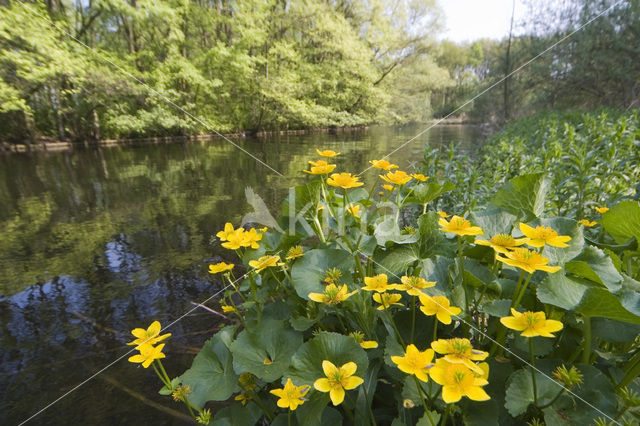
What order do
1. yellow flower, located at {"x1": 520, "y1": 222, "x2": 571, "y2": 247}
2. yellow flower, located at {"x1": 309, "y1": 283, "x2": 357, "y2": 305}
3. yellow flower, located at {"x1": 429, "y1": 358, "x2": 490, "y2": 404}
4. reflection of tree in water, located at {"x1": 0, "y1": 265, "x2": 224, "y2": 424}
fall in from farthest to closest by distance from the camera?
reflection of tree in water, located at {"x1": 0, "y1": 265, "x2": 224, "y2": 424}, yellow flower, located at {"x1": 309, "y1": 283, "x2": 357, "y2": 305}, yellow flower, located at {"x1": 520, "y1": 222, "x2": 571, "y2": 247}, yellow flower, located at {"x1": 429, "y1": 358, "x2": 490, "y2": 404}

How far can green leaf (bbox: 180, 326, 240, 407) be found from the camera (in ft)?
2.59

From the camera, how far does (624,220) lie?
2.30 feet

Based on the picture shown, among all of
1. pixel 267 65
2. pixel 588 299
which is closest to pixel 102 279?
pixel 588 299

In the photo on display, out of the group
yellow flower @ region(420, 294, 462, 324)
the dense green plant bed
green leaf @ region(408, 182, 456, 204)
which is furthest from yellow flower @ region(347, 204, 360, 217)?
yellow flower @ region(420, 294, 462, 324)

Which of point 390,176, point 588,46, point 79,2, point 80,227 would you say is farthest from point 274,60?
point 390,176

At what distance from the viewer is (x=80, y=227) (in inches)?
167

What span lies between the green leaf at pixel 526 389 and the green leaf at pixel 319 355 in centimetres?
27

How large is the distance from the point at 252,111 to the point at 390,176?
17247mm

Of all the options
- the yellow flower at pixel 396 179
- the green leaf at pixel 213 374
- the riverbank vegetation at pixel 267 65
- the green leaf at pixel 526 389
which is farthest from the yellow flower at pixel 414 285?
the riverbank vegetation at pixel 267 65

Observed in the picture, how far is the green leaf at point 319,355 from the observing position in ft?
2.11

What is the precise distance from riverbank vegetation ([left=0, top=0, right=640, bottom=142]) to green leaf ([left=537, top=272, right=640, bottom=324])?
9.28 metres

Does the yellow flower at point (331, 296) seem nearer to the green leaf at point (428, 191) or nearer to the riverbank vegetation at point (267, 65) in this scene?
the green leaf at point (428, 191)

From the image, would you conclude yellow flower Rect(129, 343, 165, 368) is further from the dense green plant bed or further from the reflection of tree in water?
the reflection of tree in water

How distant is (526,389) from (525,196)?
0.52 m
